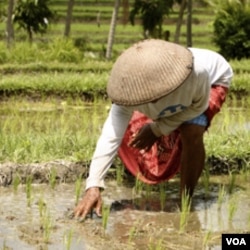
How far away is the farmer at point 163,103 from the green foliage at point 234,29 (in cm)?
1235

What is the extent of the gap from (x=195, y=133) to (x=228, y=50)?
12804 millimetres

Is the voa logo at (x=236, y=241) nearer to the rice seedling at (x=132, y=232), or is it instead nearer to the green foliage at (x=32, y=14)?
the rice seedling at (x=132, y=232)

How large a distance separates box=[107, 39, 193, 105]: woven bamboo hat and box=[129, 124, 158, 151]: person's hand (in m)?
0.40

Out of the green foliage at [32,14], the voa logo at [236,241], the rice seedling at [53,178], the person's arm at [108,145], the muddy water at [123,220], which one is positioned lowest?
the muddy water at [123,220]

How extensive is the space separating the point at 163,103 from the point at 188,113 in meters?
0.16

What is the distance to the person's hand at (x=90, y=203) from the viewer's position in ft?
11.8

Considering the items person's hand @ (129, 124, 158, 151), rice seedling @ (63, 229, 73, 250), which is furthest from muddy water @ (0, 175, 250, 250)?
person's hand @ (129, 124, 158, 151)

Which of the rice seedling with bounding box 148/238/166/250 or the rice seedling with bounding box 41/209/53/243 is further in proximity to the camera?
the rice seedling with bounding box 41/209/53/243

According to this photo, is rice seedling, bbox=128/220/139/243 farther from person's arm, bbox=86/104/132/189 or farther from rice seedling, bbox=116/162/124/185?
rice seedling, bbox=116/162/124/185

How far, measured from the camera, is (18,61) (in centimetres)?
1198

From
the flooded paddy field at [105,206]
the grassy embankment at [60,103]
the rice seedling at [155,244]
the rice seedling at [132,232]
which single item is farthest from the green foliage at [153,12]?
the rice seedling at [155,244]

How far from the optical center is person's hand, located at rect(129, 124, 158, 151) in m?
3.92

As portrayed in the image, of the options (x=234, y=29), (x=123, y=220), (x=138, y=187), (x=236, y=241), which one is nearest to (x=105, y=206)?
(x=123, y=220)

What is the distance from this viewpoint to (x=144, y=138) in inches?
155
